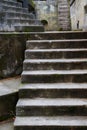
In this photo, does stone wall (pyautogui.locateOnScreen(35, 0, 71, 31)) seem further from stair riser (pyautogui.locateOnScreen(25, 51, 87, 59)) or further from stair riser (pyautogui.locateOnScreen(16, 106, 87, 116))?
stair riser (pyautogui.locateOnScreen(16, 106, 87, 116))

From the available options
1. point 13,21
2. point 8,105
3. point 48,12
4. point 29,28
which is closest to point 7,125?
point 8,105

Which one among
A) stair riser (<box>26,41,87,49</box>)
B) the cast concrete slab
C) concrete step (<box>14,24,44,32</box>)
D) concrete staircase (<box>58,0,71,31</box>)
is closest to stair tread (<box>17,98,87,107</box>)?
the cast concrete slab

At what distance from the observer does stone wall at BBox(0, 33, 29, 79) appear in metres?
4.64

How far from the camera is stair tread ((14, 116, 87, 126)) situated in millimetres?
3307

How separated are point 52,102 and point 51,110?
142mm

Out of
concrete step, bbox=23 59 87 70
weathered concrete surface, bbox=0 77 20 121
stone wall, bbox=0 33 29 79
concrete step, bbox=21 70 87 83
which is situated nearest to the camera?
weathered concrete surface, bbox=0 77 20 121

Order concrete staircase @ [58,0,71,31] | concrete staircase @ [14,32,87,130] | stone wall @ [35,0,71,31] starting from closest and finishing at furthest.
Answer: concrete staircase @ [14,32,87,130]
concrete staircase @ [58,0,71,31]
stone wall @ [35,0,71,31]

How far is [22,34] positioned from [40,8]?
7.50m

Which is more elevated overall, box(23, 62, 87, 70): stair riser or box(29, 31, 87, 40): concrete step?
box(29, 31, 87, 40): concrete step

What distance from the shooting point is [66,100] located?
12.1 feet

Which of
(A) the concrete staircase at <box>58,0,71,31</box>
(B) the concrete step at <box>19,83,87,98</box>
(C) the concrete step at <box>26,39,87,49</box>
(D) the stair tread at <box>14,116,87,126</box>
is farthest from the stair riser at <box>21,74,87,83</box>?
(A) the concrete staircase at <box>58,0,71,31</box>

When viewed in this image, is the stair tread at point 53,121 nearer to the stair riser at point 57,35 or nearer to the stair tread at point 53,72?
the stair tread at point 53,72

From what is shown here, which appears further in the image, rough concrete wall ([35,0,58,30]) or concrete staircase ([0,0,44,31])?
rough concrete wall ([35,0,58,30])

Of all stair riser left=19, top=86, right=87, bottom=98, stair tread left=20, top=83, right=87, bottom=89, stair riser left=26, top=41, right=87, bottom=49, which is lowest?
stair riser left=19, top=86, right=87, bottom=98
